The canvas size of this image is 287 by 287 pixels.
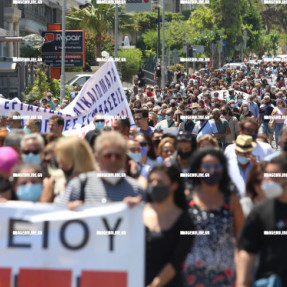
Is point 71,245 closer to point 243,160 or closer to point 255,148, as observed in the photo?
point 243,160

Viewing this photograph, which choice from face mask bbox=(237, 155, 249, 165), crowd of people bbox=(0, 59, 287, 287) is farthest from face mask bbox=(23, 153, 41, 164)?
face mask bbox=(237, 155, 249, 165)

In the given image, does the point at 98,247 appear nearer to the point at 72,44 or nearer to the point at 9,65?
the point at 9,65

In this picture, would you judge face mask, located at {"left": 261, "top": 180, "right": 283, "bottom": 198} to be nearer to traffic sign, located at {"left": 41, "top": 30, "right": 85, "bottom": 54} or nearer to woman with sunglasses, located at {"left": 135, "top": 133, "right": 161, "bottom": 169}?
woman with sunglasses, located at {"left": 135, "top": 133, "right": 161, "bottom": 169}

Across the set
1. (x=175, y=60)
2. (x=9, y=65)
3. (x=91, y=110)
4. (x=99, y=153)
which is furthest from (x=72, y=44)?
(x=99, y=153)

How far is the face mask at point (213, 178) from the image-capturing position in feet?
19.4

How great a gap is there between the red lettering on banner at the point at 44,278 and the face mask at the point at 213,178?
1055 millimetres

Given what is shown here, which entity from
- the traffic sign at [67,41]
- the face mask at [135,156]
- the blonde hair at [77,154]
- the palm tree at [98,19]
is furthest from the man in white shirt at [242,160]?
the palm tree at [98,19]

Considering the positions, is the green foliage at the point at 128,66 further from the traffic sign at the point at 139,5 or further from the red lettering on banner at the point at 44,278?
the red lettering on banner at the point at 44,278

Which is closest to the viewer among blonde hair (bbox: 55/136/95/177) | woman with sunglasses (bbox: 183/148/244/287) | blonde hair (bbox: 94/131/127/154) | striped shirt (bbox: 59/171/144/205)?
woman with sunglasses (bbox: 183/148/244/287)

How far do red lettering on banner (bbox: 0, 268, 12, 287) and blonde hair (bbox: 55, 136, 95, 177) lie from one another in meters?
0.93

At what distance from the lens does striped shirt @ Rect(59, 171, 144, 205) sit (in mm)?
6050

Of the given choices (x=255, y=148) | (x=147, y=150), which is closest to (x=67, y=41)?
(x=255, y=148)

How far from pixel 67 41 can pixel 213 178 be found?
108ft

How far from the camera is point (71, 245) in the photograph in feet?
19.5
